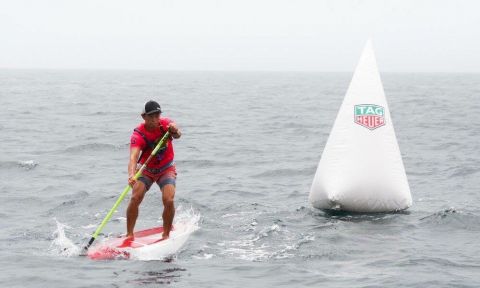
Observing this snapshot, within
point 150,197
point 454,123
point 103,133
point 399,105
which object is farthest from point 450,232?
point 399,105

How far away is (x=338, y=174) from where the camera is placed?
43.8 ft

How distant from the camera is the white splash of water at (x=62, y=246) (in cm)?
1121

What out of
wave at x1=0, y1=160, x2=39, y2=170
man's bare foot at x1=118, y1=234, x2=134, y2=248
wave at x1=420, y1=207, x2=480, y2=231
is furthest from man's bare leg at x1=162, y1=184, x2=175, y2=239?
wave at x1=0, y1=160, x2=39, y2=170

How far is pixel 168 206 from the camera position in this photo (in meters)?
11.1

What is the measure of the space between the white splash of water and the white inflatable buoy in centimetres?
453

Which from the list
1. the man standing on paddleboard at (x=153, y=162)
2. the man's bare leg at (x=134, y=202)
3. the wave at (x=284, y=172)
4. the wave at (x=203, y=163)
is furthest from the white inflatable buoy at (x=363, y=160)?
the wave at (x=203, y=163)

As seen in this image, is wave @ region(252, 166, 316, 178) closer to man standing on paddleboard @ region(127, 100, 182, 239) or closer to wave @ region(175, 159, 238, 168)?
wave @ region(175, 159, 238, 168)

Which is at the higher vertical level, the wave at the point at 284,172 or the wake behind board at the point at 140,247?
the wake behind board at the point at 140,247

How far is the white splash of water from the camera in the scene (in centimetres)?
1121

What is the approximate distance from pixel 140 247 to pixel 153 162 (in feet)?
4.24

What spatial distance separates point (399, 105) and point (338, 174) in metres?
35.0

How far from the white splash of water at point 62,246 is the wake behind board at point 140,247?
32cm

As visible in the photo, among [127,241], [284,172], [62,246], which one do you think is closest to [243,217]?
[127,241]

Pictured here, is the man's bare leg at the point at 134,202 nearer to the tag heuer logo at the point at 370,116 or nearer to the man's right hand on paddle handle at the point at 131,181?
the man's right hand on paddle handle at the point at 131,181
